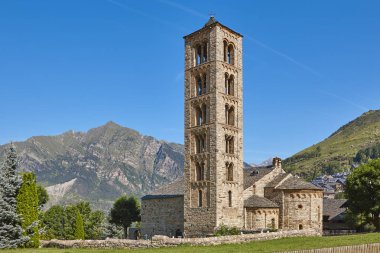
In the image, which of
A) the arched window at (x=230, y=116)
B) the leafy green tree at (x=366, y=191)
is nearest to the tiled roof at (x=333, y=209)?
the leafy green tree at (x=366, y=191)

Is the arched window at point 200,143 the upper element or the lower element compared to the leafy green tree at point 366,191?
A: upper

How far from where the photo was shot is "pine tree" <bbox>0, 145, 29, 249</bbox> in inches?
1515

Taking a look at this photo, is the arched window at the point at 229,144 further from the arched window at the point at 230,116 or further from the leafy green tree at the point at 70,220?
the leafy green tree at the point at 70,220

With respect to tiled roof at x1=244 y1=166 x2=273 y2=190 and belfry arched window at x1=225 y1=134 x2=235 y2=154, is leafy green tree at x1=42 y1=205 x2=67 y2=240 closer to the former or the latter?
tiled roof at x1=244 y1=166 x2=273 y2=190

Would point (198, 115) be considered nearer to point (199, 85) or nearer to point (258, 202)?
point (199, 85)

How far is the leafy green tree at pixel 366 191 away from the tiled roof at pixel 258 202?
10868 mm

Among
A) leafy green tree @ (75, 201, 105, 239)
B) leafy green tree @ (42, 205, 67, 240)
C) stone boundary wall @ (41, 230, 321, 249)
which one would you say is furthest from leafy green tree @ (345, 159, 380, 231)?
leafy green tree @ (42, 205, 67, 240)

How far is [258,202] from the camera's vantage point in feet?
178

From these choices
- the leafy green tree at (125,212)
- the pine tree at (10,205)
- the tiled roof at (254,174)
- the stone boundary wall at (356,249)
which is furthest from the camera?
the leafy green tree at (125,212)

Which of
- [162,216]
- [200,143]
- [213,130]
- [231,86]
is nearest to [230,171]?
[200,143]

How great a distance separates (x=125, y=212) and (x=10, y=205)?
135 feet

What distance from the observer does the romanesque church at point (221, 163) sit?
5156 cm

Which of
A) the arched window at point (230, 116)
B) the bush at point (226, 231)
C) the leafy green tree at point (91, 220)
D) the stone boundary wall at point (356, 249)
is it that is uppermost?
the arched window at point (230, 116)

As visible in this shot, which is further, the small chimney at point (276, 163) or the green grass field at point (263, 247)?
the small chimney at point (276, 163)
